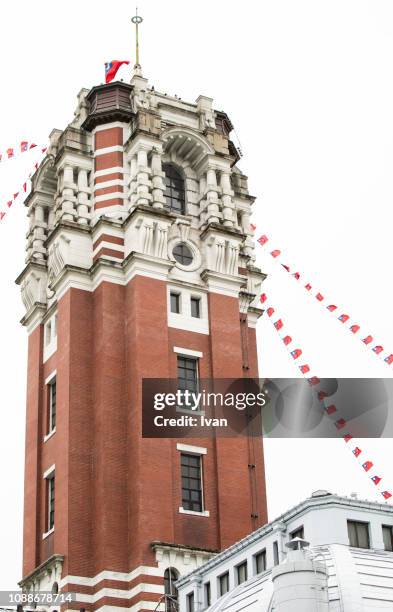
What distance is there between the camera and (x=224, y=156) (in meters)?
85.2

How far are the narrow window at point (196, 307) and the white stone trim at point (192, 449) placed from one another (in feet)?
29.4

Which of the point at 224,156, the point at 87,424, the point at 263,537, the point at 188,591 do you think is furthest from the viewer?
the point at 224,156

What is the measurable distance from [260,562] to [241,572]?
1753mm

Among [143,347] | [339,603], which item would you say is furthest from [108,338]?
[339,603]

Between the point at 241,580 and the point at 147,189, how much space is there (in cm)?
2843

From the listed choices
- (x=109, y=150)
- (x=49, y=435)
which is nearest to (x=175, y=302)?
(x=49, y=435)

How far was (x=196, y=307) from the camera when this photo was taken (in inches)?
3103

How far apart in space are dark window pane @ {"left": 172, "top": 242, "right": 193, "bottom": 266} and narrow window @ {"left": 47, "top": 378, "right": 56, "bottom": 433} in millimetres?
11002

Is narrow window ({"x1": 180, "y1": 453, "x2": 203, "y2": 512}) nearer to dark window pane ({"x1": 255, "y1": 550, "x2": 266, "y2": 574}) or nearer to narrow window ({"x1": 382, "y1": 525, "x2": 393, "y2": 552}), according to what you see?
dark window pane ({"x1": 255, "y1": 550, "x2": 266, "y2": 574})

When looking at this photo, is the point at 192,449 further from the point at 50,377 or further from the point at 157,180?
the point at 157,180

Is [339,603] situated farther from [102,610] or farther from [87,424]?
[87,424]

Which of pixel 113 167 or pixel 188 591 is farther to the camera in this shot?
pixel 113 167

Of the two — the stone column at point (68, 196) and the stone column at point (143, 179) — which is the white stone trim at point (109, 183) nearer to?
the stone column at point (68, 196)

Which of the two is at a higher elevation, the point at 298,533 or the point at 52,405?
the point at 52,405
